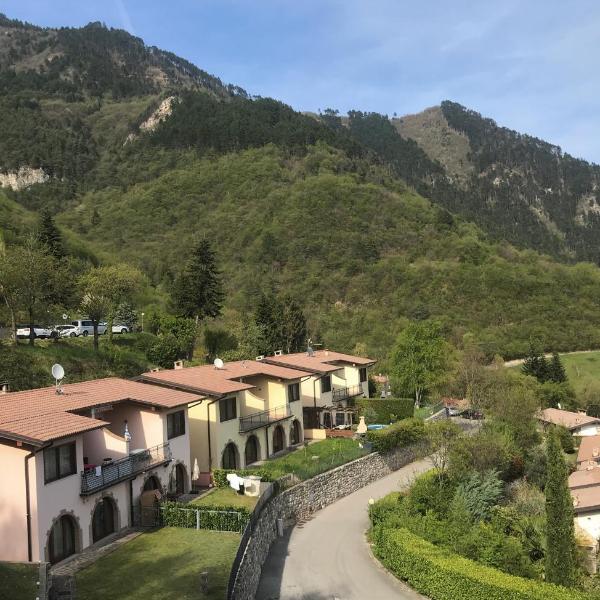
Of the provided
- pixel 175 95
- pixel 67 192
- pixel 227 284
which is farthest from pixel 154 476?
pixel 175 95

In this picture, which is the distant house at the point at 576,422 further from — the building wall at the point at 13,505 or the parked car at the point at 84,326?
the building wall at the point at 13,505

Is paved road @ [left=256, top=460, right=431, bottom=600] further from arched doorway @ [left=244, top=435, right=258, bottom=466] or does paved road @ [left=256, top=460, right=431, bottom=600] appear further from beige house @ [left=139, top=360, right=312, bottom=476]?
beige house @ [left=139, top=360, right=312, bottom=476]

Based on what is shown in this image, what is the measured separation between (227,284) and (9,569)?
8836 cm

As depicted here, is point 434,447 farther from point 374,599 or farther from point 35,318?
point 35,318

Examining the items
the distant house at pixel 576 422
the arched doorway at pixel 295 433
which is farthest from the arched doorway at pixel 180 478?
the distant house at pixel 576 422

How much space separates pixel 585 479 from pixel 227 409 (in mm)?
27123

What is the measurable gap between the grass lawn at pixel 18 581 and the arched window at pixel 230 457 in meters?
15.9

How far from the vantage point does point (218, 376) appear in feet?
122

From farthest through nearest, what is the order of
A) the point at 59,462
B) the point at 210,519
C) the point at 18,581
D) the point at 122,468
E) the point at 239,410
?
the point at 239,410 → the point at 210,519 → the point at 122,468 → the point at 59,462 → the point at 18,581

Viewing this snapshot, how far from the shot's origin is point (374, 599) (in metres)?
25.2

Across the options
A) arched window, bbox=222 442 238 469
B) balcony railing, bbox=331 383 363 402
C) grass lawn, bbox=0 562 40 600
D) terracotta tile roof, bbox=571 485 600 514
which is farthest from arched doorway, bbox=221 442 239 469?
terracotta tile roof, bbox=571 485 600 514

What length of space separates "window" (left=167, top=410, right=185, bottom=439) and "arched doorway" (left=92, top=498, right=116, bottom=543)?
461cm

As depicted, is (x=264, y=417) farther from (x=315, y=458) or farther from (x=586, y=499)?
(x=586, y=499)

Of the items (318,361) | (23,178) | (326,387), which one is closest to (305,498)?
(326,387)
